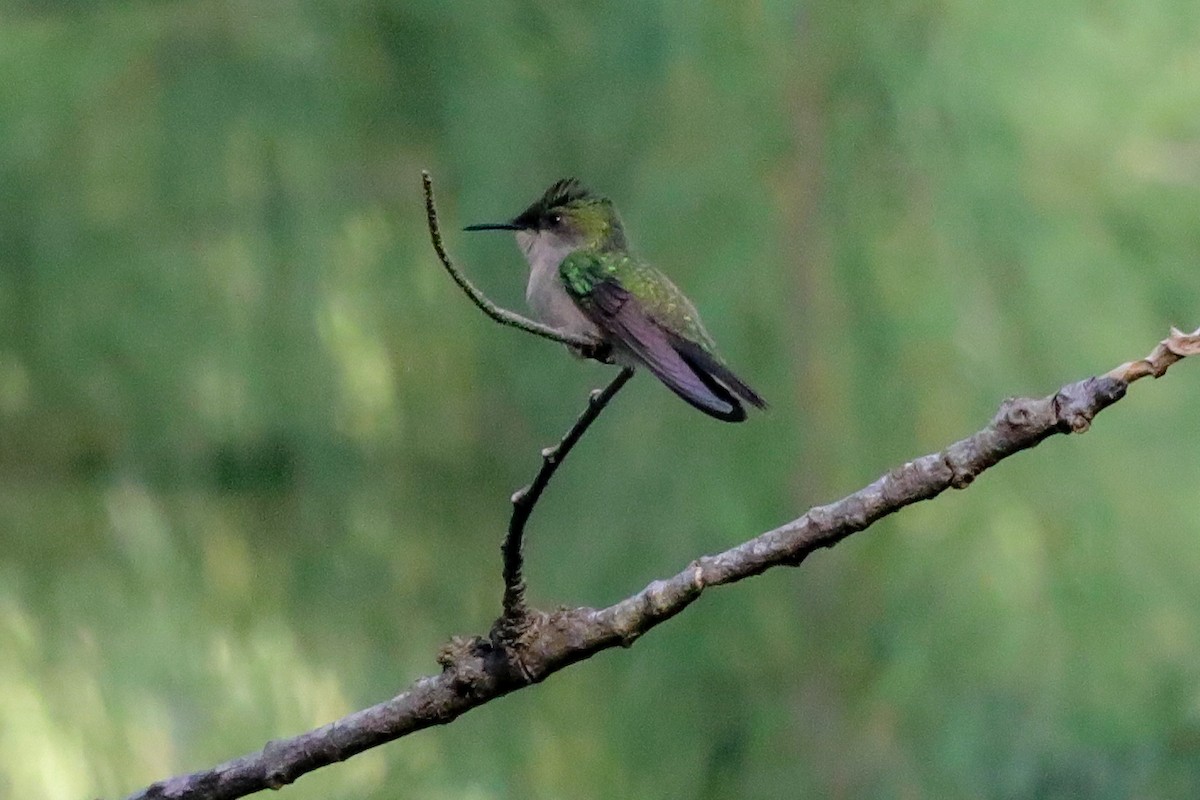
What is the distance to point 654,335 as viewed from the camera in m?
1.65

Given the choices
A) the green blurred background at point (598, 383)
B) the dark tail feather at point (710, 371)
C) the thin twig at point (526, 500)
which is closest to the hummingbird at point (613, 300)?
the dark tail feather at point (710, 371)

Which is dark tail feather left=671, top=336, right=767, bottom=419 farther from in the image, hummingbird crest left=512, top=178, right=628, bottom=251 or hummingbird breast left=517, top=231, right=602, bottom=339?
hummingbird crest left=512, top=178, right=628, bottom=251

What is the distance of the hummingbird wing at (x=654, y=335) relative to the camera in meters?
1.44

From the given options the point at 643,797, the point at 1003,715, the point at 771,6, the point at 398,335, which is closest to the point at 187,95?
the point at 398,335

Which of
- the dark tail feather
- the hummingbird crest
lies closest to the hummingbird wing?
the dark tail feather

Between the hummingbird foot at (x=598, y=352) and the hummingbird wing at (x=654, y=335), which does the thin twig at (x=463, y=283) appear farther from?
the hummingbird foot at (x=598, y=352)

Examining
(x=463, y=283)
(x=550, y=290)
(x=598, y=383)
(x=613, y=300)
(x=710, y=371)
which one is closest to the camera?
(x=463, y=283)

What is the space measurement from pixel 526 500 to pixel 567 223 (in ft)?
3.00

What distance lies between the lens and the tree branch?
118cm

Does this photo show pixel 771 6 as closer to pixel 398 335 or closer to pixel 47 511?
pixel 398 335

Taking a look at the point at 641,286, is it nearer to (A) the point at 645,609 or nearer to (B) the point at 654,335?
(B) the point at 654,335

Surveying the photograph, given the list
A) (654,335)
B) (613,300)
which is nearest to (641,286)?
(613,300)

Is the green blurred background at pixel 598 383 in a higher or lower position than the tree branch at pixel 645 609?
higher

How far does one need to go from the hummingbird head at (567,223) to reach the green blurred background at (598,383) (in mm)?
353
